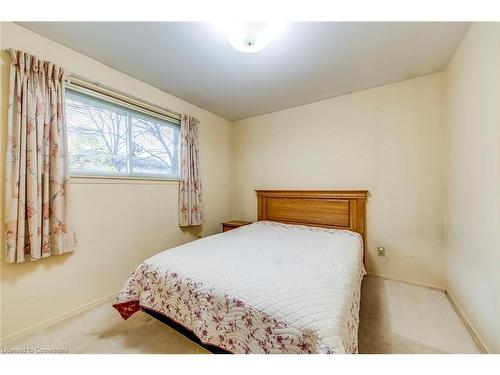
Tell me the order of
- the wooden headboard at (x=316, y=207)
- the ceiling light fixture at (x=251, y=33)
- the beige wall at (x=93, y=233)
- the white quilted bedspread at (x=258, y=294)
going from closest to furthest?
1. the white quilted bedspread at (x=258, y=294)
2. the ceiling light fixture at (x=251, y=33)
3. the beige wall at (x=93, y=233)
4. the wooden headboard at (x=316, y=207)

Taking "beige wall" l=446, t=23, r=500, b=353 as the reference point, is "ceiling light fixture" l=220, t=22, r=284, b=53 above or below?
above

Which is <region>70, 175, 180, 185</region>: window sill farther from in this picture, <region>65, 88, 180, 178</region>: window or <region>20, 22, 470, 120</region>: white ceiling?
<region>20, 22, 470, 120</region>: white ceiling

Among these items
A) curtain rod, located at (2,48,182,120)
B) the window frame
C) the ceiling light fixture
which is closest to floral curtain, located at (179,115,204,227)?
the window frame

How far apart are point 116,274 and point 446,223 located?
11.0 ft

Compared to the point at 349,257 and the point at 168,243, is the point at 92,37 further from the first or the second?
the point at 349,257

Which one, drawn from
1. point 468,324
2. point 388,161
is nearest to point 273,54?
point 388,161

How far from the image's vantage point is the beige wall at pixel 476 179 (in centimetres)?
121

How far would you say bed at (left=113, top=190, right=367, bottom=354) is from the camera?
851 mm

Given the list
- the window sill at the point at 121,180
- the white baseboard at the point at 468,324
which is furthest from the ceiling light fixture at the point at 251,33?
the white baseboard at the point at 468,324

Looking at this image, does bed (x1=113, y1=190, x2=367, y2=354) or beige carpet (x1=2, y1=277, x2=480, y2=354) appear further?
beige carpet (x1=2, y1=277, x2=480, y2=354)

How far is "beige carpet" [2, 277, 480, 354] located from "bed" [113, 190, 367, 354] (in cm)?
16

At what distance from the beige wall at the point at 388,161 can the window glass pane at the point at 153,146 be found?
1.61 meters

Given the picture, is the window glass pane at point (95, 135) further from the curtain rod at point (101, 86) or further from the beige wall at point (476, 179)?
the beige wall at point (476, 179)

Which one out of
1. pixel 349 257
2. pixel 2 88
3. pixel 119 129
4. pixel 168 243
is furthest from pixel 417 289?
pixel 2 88
